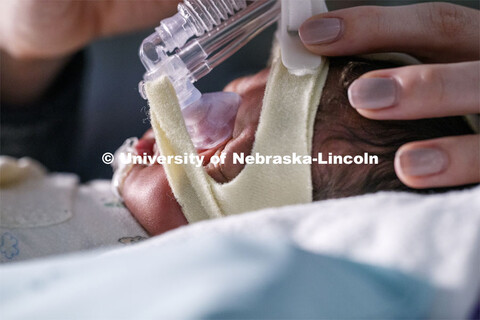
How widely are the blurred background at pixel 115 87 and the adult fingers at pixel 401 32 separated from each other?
100 mm

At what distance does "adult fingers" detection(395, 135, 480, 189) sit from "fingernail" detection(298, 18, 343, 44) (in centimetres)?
14

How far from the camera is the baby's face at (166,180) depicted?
569 millimetres

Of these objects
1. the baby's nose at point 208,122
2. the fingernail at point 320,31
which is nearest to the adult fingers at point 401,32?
the fingernail at point 320,31

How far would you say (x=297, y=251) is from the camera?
38cm

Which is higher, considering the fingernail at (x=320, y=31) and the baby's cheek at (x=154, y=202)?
the fingernail at (x=320, y=31)

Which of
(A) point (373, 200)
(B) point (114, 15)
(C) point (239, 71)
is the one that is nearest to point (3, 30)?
(B) point (114, 15)

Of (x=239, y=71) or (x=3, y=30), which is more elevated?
(x=3, y=30)

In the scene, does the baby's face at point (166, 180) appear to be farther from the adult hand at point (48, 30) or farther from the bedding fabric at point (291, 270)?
the adult hand at point (48, 30)

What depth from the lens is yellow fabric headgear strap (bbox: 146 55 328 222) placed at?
543 millimetres

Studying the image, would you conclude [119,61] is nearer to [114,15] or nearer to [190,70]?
[114,15]

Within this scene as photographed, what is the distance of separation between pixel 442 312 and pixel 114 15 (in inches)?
29.9

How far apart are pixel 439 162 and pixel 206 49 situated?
0.92 feet

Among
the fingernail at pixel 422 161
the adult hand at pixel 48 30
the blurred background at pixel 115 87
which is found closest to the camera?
the fingernail at pixel 422 161

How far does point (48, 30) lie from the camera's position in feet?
2.89
